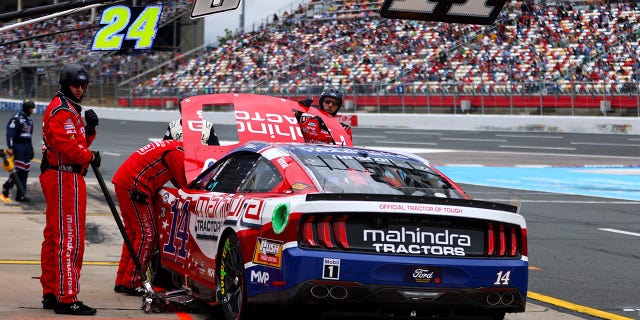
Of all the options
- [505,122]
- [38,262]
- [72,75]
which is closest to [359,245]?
[72,75]

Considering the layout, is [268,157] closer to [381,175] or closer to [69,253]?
[381,175]

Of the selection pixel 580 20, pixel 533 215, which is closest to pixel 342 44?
pixel 580 20

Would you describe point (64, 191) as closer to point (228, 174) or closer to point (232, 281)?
point (228, 174)

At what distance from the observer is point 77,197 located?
7.21 m

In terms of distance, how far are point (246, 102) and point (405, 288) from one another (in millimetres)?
4316

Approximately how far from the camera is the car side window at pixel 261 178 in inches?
264

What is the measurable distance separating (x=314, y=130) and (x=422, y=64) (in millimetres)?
35118

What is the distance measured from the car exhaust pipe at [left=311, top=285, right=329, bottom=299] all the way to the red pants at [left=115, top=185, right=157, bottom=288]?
8.39 ft

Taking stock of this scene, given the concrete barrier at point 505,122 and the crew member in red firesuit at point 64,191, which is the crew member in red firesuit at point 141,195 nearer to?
the crew member in red firesuit at point 64,191

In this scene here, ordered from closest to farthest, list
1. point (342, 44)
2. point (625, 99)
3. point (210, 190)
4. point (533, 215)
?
point (210, 190) < point (533, 215) < point (625, 99) < point (342, 44)

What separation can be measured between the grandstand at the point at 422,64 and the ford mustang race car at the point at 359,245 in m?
31.3

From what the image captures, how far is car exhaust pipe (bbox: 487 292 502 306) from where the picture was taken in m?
6.10

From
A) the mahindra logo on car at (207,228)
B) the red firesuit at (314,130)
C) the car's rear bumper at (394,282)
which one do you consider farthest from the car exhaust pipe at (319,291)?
the red firesuit at (314,130)

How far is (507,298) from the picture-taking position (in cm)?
617
